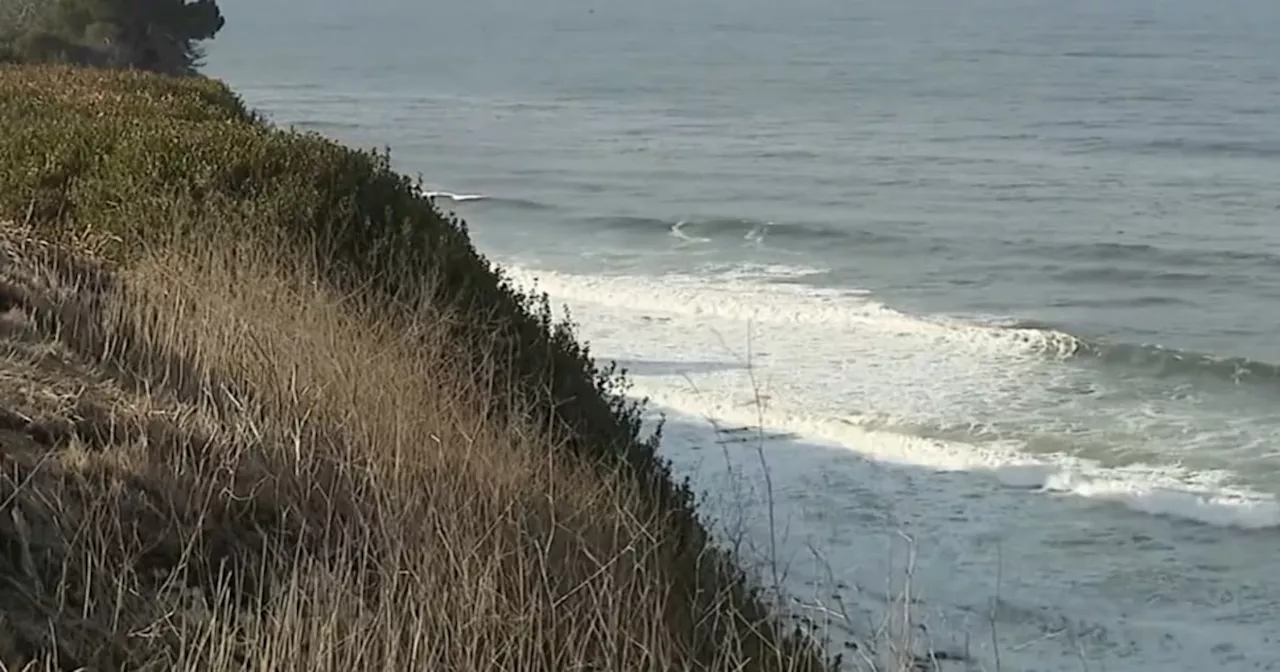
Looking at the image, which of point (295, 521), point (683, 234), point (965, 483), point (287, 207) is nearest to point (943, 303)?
point (683, 234)

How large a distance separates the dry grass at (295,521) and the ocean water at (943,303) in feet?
2.41

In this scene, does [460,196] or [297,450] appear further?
[460,196]

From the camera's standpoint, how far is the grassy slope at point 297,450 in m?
3.81

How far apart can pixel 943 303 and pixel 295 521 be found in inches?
753

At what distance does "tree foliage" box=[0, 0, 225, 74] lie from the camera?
34781mm

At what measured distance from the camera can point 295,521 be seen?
4535 mm

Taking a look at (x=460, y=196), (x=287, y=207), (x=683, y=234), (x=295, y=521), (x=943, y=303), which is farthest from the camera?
(x=460, y=196)

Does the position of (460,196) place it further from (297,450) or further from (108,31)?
(297,450)

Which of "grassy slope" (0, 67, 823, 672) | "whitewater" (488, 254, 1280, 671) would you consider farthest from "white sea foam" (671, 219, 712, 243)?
"grassy slope" (0, 67, 823, 672)

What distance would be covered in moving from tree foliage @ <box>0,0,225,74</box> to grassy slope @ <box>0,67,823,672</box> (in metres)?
26.0

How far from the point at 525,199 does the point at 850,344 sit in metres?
15.5

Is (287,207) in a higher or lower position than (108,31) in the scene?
lower

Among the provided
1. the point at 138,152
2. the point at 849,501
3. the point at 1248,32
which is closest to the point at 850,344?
the point at 849,501

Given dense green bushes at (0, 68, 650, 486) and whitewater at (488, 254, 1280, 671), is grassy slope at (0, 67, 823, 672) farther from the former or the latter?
whitewater at (488, 254, 1280, 671)
